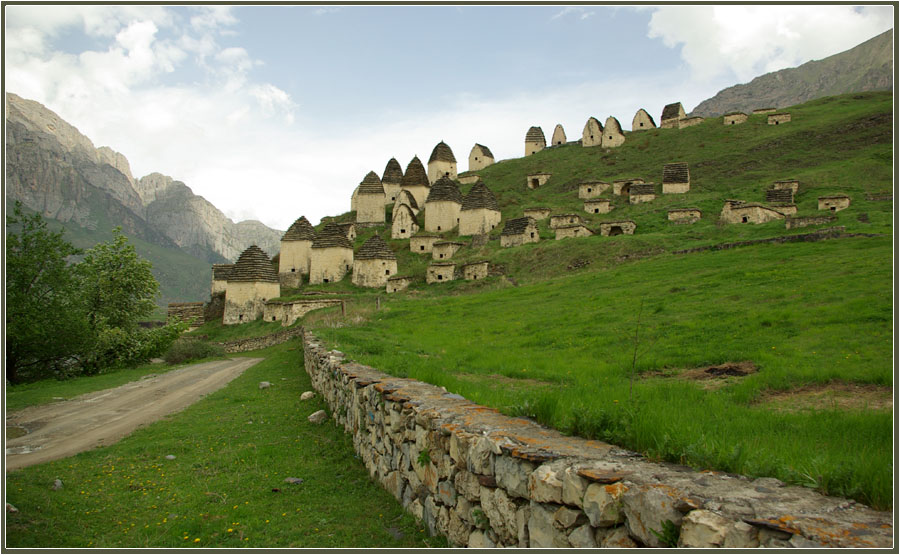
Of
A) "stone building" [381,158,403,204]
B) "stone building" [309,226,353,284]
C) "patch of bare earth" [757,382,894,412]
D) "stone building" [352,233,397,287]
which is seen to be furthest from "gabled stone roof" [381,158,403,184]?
"patch of bare earth" [757,382,894,412]

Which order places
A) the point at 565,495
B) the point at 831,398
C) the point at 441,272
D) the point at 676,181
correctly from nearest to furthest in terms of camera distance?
the point at 565,495, the point at 831,398, the point at 441,272, the point at 676,181

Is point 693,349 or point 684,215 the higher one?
point 684,215

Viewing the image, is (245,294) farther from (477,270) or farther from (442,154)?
(442,154)

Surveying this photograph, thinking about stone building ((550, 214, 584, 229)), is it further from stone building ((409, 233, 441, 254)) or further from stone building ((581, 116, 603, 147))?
stone building ((581, 116, 603, 147))

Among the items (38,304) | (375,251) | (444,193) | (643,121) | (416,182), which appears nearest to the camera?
(38,304)

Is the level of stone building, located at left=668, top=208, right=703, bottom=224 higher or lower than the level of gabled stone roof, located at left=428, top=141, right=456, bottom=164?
lower

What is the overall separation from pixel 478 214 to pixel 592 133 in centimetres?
3883

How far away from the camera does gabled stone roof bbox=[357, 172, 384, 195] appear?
68625mm

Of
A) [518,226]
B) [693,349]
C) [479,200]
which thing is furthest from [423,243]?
[693,349]

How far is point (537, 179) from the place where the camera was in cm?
7275

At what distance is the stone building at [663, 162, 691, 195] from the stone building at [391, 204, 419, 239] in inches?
1028

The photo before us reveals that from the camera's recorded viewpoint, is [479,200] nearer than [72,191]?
Yes

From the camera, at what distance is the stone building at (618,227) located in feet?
141

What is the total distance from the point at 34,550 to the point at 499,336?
13.4m
